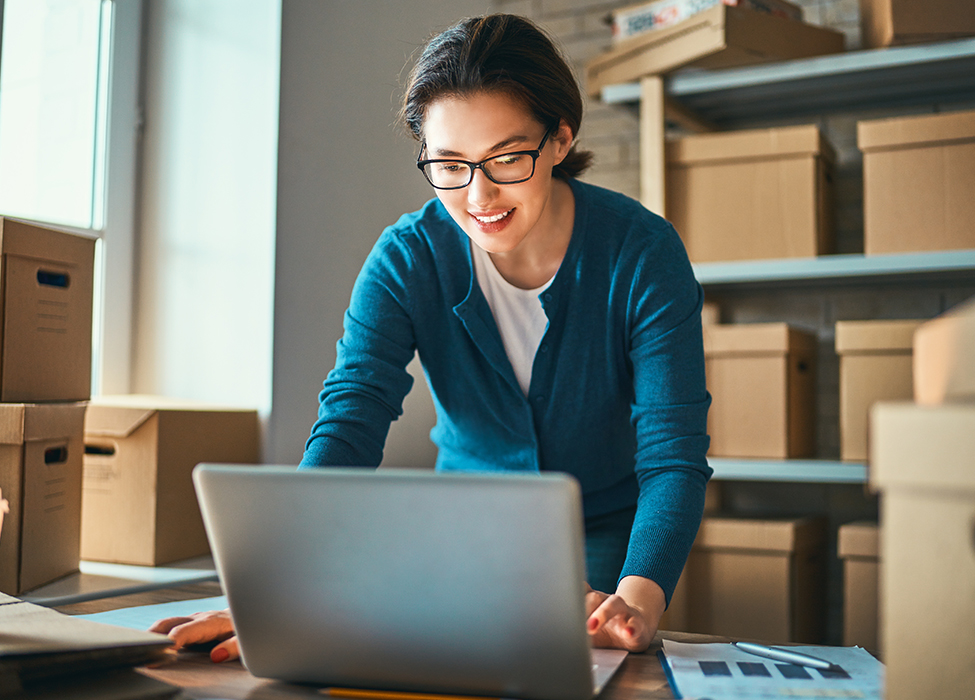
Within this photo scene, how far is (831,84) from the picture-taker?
193cm

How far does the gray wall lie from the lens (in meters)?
2.02

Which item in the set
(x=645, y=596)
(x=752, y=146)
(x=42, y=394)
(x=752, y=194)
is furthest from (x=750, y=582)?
(x=42, y=394)

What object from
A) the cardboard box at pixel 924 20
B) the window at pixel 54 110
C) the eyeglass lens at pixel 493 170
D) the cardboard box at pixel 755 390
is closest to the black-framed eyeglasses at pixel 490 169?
the eyeglass lens at pixel 493 170

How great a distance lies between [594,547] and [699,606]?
0.80 meters

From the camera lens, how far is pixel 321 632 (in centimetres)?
60

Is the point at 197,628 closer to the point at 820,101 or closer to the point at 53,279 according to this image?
the point at 53,279

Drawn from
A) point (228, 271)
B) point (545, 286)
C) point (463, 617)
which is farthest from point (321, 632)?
point (228, 271)

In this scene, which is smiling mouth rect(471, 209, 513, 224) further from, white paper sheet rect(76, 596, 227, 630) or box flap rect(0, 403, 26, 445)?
box flap rect(0, 403, 26, 445)

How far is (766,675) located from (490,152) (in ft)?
2.02

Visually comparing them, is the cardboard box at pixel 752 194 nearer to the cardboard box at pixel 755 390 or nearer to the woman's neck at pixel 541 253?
the cardboard box at pixel 755 390

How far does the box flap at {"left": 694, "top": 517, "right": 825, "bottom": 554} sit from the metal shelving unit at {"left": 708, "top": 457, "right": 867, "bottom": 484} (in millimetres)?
98

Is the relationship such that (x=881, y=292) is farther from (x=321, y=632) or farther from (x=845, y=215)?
(x=321, y=632)

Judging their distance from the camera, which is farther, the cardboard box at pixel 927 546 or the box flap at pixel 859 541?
the box flap at pixel 859 541

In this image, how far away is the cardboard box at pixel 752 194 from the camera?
71.1 inches
